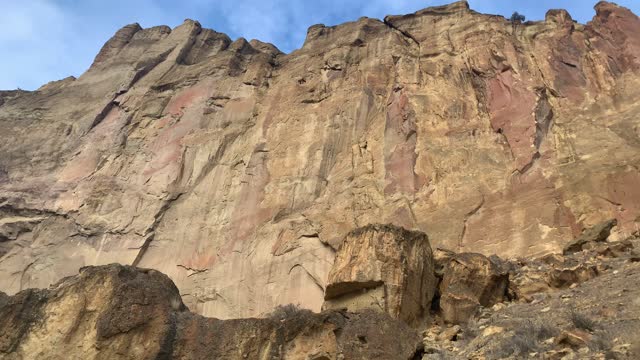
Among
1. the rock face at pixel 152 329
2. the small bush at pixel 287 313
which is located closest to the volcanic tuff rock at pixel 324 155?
the small bush at pixel 287 313

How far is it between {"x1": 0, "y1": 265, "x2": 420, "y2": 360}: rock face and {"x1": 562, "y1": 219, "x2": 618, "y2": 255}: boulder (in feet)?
23.6

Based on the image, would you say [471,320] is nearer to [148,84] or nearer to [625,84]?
[625,84]

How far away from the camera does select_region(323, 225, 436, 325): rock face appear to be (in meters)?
14.4

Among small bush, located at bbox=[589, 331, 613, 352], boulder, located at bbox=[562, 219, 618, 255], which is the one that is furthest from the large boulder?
small bush, located at bbox=[589, 331, 613, 352]

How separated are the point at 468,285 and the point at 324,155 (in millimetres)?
11610

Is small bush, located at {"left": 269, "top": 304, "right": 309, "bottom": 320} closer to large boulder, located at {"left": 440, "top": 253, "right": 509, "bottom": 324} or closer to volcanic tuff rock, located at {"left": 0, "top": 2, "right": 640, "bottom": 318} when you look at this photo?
large boulder, located at {"left": 440, "top": 253, "right": 509, "bottom": 324}

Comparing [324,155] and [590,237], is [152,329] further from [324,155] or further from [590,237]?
[324,155]

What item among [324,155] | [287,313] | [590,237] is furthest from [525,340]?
[324,155]

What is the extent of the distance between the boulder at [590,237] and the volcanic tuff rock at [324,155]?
99 centimetres

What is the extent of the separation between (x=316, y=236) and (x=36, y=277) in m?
11.6

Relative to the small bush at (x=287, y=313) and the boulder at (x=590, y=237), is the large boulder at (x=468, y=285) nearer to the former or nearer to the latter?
the boulder at (x=590, y=237)

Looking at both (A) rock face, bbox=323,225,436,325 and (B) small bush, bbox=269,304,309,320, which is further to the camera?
(A) rock face, bbox=323,225,436,325

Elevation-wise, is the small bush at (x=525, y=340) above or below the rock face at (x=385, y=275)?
below

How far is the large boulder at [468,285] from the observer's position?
47.8 ft
